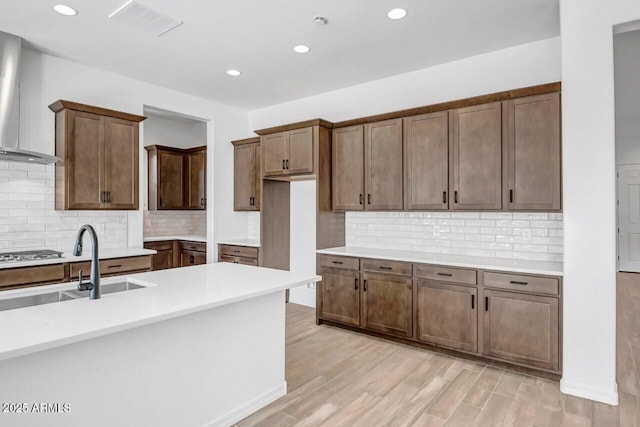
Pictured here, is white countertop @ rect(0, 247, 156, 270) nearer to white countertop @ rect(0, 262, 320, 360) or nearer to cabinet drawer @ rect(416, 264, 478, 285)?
white countertop @ rect(0, 262, 320, 360)

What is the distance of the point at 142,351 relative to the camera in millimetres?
1869

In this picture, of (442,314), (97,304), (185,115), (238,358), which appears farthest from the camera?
(185,115)

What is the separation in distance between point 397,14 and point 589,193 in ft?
6.42

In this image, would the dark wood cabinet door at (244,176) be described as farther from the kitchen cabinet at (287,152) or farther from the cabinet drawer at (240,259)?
the cabinet drawer at (240,259)

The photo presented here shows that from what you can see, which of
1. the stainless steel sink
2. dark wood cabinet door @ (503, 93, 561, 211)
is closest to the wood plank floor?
the stainless steel sink

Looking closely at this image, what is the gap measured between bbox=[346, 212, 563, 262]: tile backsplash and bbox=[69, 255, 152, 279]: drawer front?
2.38 m

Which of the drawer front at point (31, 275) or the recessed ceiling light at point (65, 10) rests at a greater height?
the recessed ceiling light at point (65, 10)

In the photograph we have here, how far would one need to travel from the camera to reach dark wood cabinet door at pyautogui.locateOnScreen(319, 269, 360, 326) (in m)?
4.03

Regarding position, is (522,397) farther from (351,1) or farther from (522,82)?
(351,1)

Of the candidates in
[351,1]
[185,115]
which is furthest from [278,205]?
[351,1]

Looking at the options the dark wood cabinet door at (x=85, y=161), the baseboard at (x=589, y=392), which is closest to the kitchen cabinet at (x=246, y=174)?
the dark wood cabinet door at (x=85, y=161)

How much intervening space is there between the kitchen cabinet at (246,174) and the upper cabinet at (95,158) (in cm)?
160

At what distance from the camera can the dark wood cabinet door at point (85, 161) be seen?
3.71 metres

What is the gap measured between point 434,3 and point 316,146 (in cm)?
191
